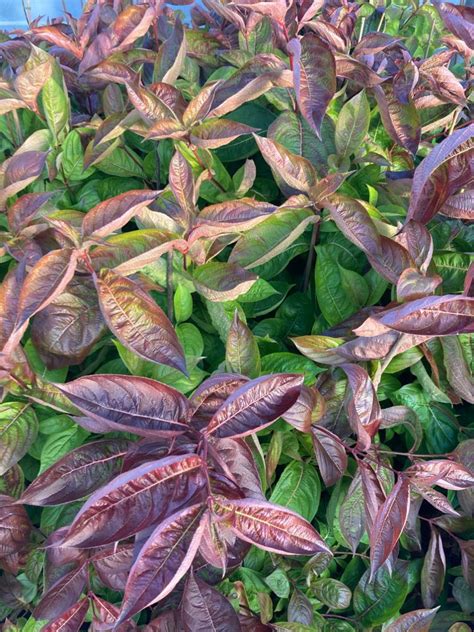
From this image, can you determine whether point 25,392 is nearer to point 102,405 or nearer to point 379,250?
point 102,405

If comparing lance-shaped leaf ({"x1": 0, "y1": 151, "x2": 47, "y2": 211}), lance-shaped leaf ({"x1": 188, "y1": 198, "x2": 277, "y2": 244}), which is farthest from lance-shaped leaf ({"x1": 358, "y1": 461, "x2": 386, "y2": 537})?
lance-shaped leaf ({"x1": 0, "y1": 151, "x2": 47, "y2": 211})

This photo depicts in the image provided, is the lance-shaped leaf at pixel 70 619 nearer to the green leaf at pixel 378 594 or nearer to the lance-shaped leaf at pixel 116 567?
the lance-shaped leaf at pixel 116 567

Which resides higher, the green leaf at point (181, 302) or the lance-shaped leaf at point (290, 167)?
the lance-shaped leaf at point (290, 167)

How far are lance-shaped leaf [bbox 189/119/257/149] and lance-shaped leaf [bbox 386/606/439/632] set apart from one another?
0.70 m

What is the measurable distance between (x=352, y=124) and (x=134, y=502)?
0.61 m

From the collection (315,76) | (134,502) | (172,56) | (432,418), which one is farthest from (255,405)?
(172,56)

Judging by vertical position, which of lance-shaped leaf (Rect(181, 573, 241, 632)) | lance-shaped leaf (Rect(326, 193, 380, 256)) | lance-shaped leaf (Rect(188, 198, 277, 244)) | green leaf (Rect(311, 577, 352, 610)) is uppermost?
lance-shaped leaf (Rect(188, 198, 277, 244))

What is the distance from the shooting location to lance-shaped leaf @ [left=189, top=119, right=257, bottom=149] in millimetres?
847

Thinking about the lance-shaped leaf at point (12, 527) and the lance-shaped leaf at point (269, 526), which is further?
the lance-shaped leaf at point (12, 527)

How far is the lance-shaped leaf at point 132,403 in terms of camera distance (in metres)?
0.65

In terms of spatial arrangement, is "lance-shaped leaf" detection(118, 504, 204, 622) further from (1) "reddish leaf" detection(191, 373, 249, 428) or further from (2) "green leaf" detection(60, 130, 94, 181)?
(2) "green leaf" detection(60, 130, 94, 181)

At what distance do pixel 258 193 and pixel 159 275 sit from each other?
23 centimetres

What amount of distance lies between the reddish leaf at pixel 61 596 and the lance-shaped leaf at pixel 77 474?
13 cm

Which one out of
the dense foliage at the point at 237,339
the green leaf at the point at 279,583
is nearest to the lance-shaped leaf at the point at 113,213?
the dense foliage at the point at 237,339
